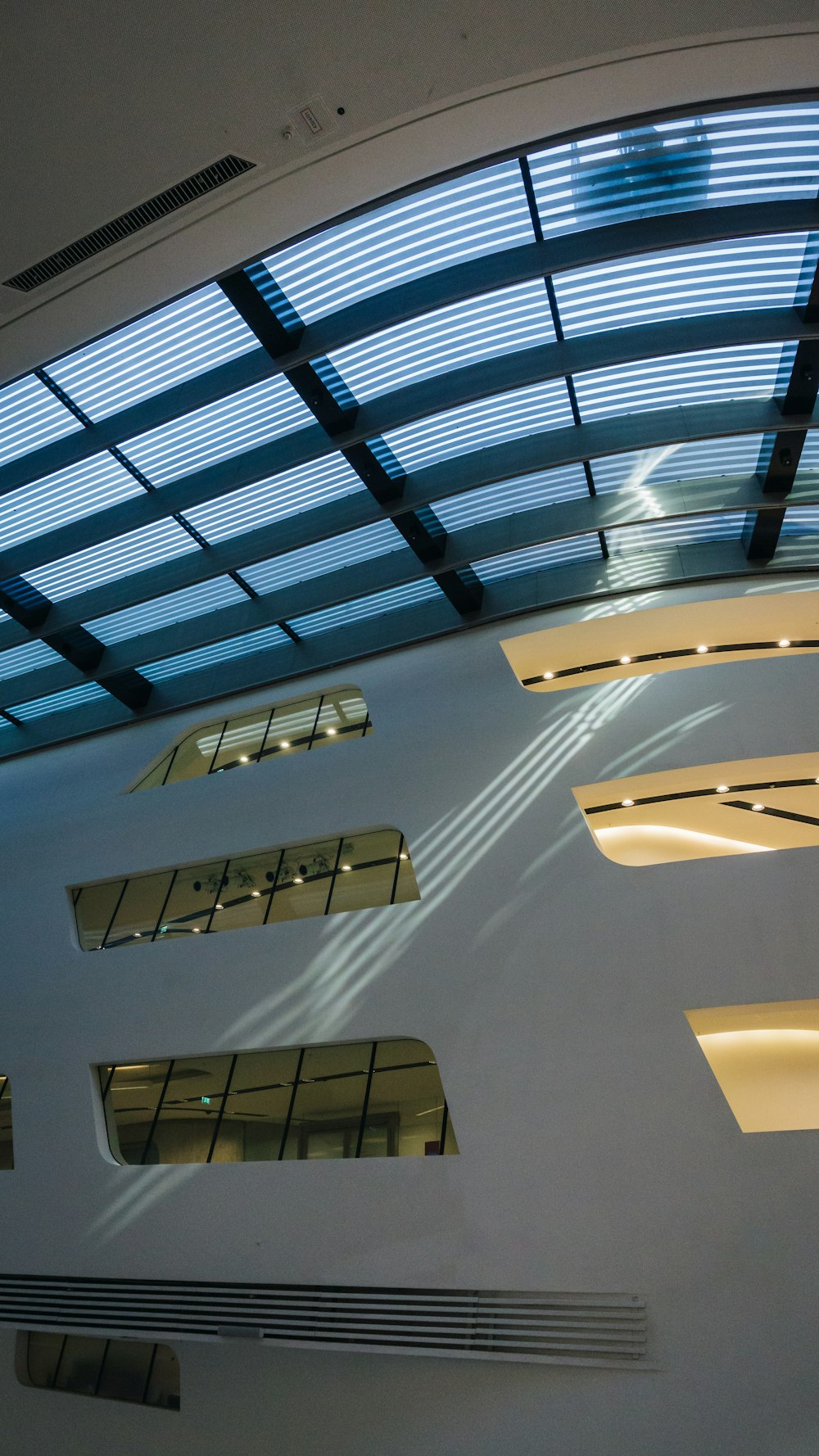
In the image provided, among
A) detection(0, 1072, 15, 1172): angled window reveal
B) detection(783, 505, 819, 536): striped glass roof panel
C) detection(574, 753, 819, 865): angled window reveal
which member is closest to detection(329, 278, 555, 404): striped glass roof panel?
detection(783, 505, 819, 536): striped glass roof panel

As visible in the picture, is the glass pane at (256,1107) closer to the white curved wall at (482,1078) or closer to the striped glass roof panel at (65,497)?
the white curved wall at (482,1078)

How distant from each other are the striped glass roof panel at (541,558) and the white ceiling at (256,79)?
874 cm

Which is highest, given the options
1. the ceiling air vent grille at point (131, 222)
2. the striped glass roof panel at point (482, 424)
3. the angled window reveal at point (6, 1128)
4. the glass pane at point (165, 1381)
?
the striped glass roof panel at point (482, 424)

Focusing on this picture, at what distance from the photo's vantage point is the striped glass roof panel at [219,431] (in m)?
12.2

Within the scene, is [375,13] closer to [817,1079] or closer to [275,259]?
[275,259]

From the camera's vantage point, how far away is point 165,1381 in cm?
1192

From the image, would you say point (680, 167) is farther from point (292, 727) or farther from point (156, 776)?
point (156, 776)

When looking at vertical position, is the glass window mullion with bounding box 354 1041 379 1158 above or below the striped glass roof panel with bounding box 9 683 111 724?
below

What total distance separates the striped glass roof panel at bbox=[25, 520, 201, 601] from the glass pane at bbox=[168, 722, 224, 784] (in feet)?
10.9

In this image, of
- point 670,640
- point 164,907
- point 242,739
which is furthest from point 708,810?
point 164,907

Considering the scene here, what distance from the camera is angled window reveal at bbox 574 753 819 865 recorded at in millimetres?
12906

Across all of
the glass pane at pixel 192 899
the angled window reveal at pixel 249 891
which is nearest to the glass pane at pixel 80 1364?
the angled window reveal at pixel 249 891

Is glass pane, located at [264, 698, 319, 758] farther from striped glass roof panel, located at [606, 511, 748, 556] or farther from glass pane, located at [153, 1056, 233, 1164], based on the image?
striped glass roof panel, located at [606, 511, 748, 556]

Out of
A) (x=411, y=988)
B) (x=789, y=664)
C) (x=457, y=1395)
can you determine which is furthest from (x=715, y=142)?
(x=457, y=1395)
